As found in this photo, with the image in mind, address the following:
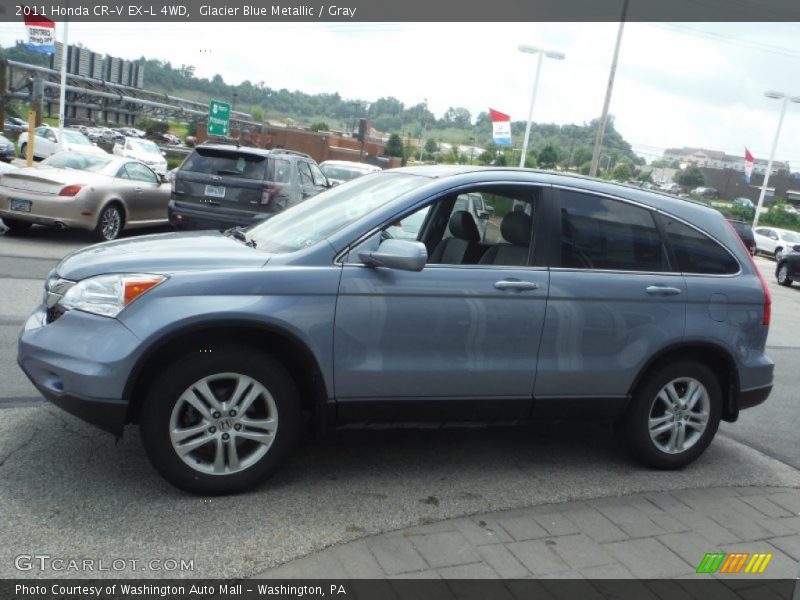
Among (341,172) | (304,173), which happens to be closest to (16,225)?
(304,173)

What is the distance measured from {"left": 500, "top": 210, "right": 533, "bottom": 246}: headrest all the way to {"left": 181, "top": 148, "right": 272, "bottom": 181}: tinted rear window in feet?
24.6

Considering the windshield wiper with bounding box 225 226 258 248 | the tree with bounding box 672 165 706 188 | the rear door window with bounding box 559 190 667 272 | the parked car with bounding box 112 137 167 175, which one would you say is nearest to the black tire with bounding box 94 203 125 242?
the windshield wiper with bounding box 225 226 258 248

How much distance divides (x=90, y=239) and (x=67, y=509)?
10774mm

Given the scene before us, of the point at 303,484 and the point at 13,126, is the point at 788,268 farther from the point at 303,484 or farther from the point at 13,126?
the point at 13,126

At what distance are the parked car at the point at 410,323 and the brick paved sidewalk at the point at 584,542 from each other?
0.60 meters

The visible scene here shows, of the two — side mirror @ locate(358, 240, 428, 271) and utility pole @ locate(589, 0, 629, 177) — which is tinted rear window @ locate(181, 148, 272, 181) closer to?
side mirror @ locate(358, 240, 428, 271)

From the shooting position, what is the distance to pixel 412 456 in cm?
488

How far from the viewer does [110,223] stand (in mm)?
13203

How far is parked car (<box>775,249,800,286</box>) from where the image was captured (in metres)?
23.4

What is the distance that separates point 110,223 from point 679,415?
10823 mm

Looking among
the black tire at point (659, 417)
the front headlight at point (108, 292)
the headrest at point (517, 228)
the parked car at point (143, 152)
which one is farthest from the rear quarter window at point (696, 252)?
the parked car at point (143, 152)

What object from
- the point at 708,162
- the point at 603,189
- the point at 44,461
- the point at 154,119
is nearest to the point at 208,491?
the point at 44,461
